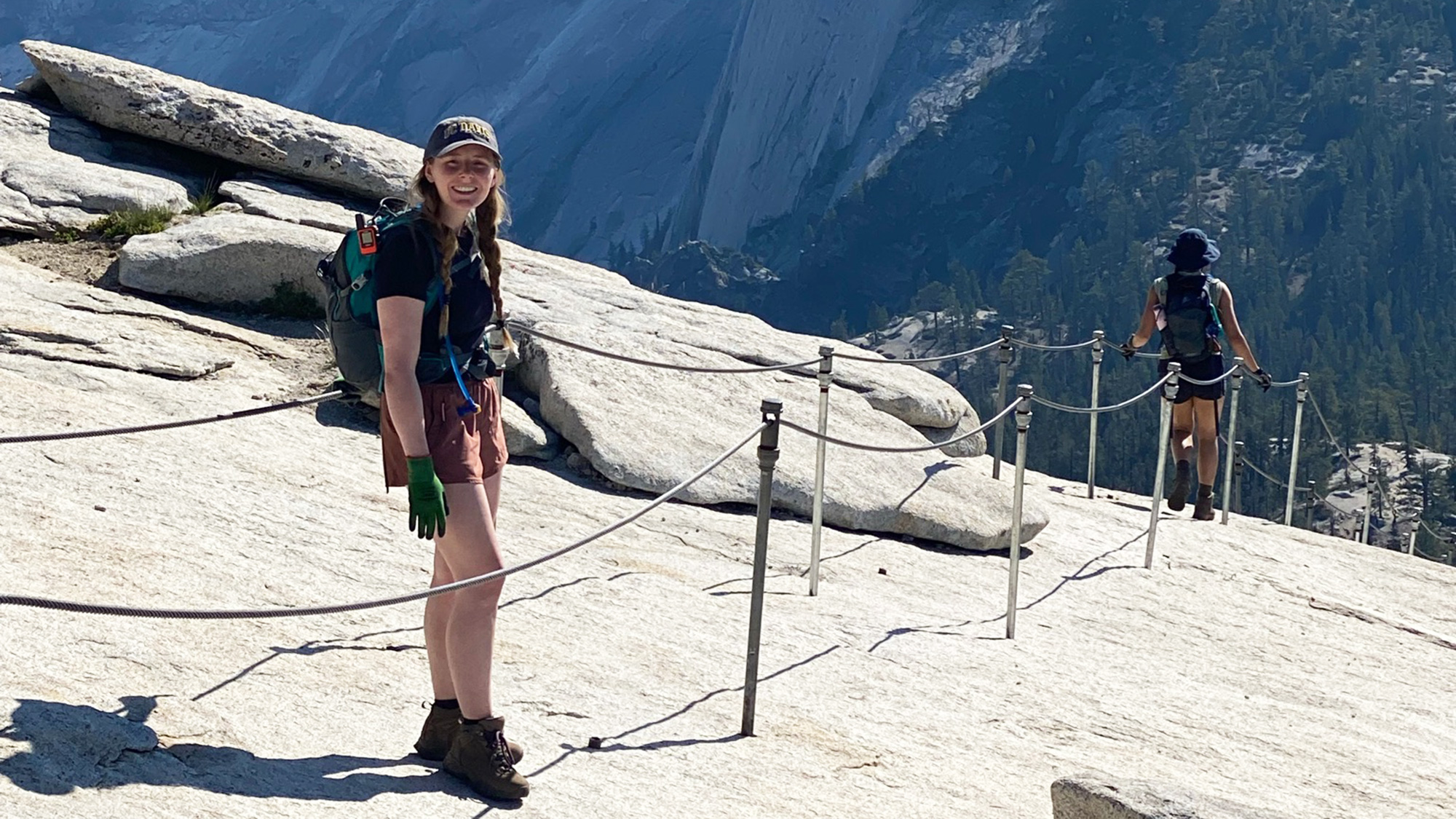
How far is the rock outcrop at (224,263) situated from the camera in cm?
973

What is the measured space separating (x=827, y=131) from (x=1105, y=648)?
131 metres

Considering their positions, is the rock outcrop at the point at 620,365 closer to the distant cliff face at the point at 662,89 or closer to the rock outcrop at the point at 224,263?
the rock outcrop at the point at 224,263

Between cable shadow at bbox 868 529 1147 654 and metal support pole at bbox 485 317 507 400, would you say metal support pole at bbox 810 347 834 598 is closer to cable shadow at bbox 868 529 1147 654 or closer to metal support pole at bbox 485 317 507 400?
cable shadow at bbox 868 529 1147 654

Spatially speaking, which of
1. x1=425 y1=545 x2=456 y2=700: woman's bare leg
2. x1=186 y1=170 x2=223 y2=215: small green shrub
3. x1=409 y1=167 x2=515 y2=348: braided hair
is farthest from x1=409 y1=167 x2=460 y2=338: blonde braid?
x1=186 y1=170 x2=223 y2=215: small green shrub

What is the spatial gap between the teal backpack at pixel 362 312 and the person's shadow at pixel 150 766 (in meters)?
1.22

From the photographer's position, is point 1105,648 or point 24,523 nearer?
point 24,523

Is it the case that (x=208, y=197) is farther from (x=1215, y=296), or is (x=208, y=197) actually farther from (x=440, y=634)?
(x=1215, y=296)

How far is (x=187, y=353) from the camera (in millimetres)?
8758

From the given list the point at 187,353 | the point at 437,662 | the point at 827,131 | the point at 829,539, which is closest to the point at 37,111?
the point at 187,353

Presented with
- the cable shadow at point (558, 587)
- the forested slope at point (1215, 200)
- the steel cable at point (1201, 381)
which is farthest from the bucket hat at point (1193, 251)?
the forested slope at point (1215, 200)

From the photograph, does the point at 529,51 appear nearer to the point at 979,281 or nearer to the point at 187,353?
the point at 979,281

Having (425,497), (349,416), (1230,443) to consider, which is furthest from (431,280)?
(1230,443)

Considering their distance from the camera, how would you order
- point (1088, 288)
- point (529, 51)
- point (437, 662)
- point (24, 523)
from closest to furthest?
1. point (437, 662)
2. point (24, 523)
3. point (1088, 288)
4. point (529, 51)

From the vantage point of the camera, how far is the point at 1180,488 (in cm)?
1165
